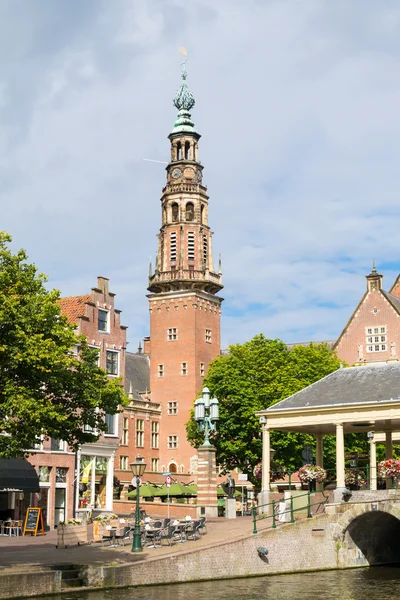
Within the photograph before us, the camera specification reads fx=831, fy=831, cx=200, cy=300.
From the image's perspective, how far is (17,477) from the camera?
40000 millimetres

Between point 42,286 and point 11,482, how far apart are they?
57.3 feet

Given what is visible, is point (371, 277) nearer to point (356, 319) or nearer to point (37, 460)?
point (356, 319)

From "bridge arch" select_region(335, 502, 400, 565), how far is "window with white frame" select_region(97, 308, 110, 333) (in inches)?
918

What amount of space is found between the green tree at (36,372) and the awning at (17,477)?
585 inches

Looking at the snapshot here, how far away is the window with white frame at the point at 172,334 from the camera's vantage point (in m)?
81.7

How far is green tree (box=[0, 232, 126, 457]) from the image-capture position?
75.6ft

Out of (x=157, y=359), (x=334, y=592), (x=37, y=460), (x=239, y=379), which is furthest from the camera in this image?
(x=157, y=359)

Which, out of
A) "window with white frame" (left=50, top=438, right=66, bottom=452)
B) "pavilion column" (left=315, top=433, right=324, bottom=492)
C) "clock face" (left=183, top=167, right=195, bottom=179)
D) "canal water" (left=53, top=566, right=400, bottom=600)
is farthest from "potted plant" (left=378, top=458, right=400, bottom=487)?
"clock face" (left=183, top=167, right=195, bottom=179)

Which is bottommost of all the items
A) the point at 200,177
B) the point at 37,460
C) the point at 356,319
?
the point at 37,460

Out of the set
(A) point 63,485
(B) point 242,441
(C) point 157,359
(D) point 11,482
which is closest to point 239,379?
(B) point 242,441

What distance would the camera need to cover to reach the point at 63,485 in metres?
45.6

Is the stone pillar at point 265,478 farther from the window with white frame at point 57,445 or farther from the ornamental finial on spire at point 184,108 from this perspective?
the ornamental finial on spire at point 184,108

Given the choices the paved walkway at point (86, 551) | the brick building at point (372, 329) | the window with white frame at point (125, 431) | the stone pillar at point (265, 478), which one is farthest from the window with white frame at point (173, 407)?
the paved walkway at point (86, 551)

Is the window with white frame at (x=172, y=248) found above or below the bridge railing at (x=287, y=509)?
above
